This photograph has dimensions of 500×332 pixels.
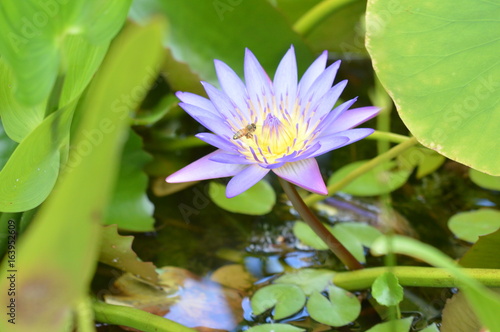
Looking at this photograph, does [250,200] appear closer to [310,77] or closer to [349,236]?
[349,236]

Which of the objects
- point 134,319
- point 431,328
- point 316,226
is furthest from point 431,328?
point 134,319

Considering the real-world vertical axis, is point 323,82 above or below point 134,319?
above

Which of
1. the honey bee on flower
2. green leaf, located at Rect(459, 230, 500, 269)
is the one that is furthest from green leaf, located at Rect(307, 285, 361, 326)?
the honey bee on flower

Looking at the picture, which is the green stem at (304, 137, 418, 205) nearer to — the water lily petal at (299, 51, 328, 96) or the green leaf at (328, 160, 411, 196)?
the green leaf at (328, 160, 411, 196)

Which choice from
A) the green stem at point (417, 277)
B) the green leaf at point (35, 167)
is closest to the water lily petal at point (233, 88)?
the green leaf at point (35, 167)

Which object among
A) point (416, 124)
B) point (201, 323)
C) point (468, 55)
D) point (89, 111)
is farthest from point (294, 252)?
point (89, 111)
